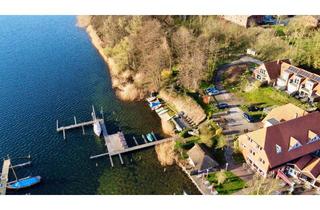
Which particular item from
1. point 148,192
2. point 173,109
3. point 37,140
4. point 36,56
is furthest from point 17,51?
point 148,192

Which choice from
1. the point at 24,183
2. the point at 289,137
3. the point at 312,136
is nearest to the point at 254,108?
the point at 289,137

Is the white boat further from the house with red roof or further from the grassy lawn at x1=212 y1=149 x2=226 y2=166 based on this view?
the house with red roof

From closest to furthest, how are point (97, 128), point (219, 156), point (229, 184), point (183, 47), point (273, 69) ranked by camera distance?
point (229, 184) → point (219, 156) → point (97, 128) → point (273, 69) → point (183, 47)

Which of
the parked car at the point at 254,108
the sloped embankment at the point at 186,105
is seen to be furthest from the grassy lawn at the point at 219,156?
the parked car at the point at 254,108

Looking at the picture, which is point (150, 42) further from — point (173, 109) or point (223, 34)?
point (223, 34)

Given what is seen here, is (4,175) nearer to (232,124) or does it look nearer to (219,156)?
(219,156)

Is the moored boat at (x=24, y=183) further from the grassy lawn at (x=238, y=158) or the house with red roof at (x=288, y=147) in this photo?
the house with red roof at (x=288, y=147)

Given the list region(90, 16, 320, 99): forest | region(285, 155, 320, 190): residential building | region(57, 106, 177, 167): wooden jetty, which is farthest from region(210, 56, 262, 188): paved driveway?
region(57, 106, 177, 167): wooden jetty

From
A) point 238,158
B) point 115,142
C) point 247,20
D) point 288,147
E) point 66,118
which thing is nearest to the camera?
point 288,147
